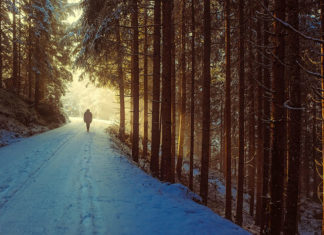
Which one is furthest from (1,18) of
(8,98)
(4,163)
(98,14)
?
(4,163)

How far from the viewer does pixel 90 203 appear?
4926mm

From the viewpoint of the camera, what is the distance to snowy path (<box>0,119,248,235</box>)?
405 cm

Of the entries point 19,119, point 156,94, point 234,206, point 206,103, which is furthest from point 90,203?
point 19,119

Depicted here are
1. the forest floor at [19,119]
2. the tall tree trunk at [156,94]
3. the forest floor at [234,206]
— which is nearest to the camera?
the tall tree trunk at [156,94]

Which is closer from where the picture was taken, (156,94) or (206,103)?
(156,94)

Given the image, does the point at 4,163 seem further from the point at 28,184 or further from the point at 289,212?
the point at 289,212

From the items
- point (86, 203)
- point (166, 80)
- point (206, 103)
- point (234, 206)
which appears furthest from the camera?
point (234, 206)

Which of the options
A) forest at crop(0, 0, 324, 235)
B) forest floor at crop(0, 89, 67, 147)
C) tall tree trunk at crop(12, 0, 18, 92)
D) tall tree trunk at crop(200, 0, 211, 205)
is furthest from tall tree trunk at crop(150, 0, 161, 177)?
tall tree trunk at crop(12, 0, 18, 92)

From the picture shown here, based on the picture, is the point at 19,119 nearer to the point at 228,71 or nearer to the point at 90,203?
the point at 90,203

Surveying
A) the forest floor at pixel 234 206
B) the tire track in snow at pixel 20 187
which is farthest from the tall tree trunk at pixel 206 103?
the tire track in snow at pixel 20 187

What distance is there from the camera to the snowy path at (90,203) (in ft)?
13.3

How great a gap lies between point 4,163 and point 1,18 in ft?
51.3

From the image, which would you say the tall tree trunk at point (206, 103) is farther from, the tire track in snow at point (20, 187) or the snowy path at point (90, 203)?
the tire track in snow at point (20, 187)

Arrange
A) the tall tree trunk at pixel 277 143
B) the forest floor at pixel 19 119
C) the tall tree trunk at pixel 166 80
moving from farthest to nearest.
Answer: the forest floor at pixel 19 119, the tall tree trunk at pixel 166 80, the tall tree trunk at pixel 277 143
